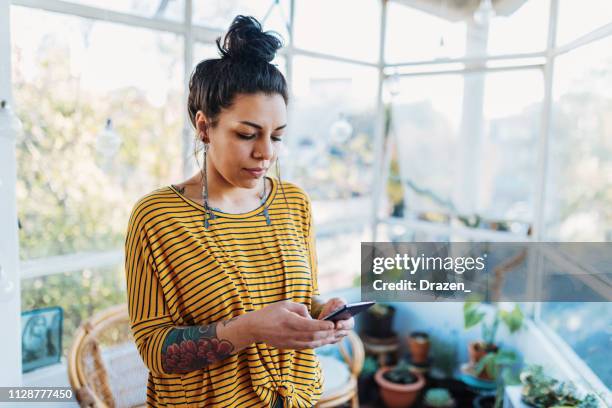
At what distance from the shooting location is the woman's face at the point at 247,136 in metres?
0.98

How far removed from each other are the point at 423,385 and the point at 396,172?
51.4 inches

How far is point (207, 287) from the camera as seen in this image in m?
0.96

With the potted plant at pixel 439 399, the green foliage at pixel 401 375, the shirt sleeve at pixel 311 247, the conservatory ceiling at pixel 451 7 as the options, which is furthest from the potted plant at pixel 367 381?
the conservatory ceiling at pixel 451 7

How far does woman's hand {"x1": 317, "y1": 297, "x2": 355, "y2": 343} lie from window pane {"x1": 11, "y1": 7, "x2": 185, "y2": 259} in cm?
124

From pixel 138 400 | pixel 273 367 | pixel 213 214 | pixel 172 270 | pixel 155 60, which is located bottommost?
pixel 138 400

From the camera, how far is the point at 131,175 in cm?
222

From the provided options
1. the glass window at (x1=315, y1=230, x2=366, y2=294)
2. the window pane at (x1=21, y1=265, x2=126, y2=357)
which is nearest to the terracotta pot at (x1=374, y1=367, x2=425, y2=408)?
the glass window at (x1=315, y1=230, x2=366, y2=294)

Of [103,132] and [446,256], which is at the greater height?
[103,132]

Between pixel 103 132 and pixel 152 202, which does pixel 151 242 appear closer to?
pixel 152 202

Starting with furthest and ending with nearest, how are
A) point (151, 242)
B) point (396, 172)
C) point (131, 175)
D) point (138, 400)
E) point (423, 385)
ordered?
point (396, 172) < point (423, 385) < point (131, 175) < point (138, 400) < point (151, 242)

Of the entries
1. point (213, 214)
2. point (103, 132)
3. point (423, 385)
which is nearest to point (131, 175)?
point (103, 132)

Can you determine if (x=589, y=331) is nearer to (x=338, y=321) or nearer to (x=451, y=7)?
(x=338, y=321)

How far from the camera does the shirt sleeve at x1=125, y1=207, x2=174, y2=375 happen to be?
37.5 inches

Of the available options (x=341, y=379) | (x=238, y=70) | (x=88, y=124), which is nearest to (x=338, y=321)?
(x=238, y=70)
